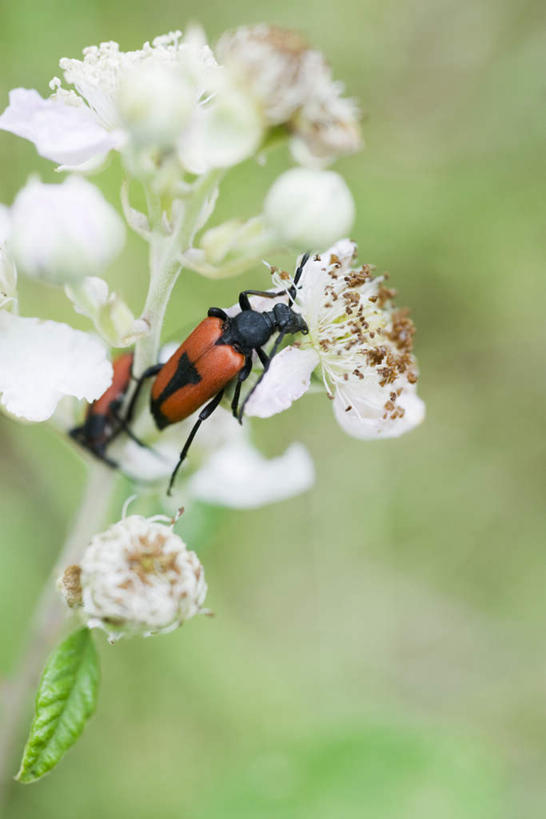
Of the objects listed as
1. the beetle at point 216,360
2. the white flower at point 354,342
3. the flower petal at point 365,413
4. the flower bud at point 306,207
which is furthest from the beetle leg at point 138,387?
the flower bud at point 306,207

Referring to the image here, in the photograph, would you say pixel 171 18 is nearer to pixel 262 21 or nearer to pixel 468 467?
pixel 262 21

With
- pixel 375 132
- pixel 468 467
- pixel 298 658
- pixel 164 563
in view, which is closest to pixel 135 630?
pixel 164 563

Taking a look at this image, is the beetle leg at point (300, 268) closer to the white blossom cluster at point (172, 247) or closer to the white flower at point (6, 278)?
the white blossom cluster at point (172, 247)

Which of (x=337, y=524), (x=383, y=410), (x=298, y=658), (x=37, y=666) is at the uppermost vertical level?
(x=383, y=410)

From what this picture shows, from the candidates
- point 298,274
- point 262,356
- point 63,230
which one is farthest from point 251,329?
point 63,230

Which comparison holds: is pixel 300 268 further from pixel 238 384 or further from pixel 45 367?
pixel 45 367

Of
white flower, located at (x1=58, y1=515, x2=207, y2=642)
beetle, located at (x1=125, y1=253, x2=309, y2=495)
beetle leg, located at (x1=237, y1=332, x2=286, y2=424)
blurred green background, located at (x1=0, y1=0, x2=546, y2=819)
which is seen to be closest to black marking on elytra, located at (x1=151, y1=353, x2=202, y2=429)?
beetle, located at (x1=125, y1=253, x2=309, y2=495)
